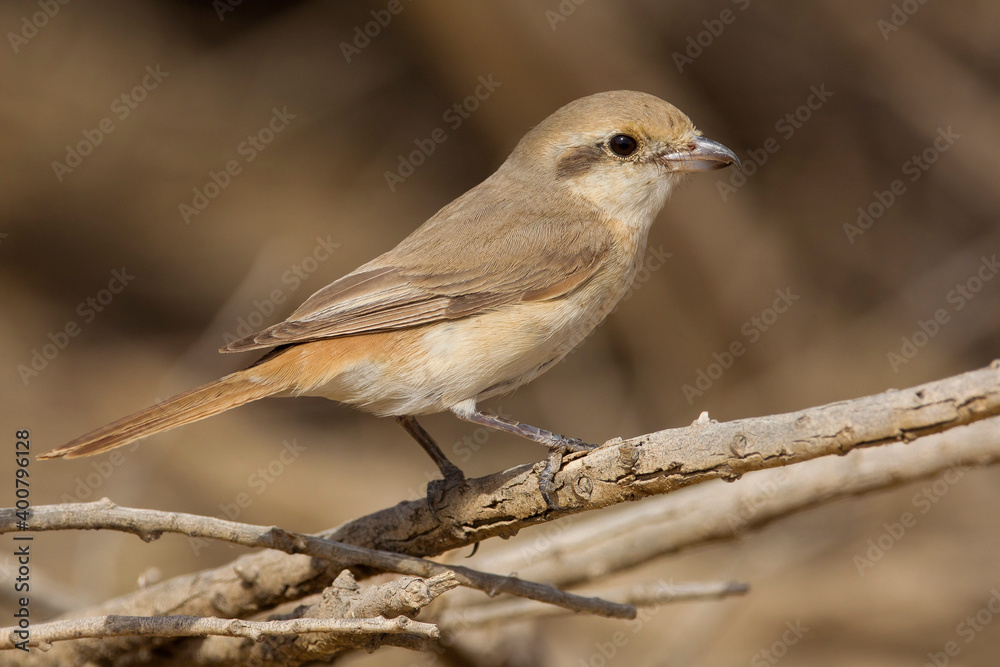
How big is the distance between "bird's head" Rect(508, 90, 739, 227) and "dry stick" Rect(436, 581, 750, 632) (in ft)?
5.73

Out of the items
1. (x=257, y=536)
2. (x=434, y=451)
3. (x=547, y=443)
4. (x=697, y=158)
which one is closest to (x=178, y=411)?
(x=257, y=536)

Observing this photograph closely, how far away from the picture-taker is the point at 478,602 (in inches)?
181

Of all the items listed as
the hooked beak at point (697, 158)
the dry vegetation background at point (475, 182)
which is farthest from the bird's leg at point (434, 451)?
the dry vegetation background at point (475, 182)

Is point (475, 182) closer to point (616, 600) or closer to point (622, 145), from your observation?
point (622, 145)

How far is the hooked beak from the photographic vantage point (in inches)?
169

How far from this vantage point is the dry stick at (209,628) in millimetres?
2500

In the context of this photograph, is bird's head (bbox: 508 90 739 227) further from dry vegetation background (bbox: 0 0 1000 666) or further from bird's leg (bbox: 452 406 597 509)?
dry vegetation background (bbox: 0 0 1000 666)

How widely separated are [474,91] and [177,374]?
3258 mm

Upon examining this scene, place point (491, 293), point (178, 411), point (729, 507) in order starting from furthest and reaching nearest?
point (729, 507) → point (491, 293) → point (178, 411)

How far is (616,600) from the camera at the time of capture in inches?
168

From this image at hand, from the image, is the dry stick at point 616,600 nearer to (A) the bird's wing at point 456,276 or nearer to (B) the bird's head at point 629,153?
(A) the bird's wing at point 456,276

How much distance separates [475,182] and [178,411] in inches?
186

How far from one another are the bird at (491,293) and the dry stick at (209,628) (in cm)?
77

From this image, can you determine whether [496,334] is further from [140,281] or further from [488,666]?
[140,281]
